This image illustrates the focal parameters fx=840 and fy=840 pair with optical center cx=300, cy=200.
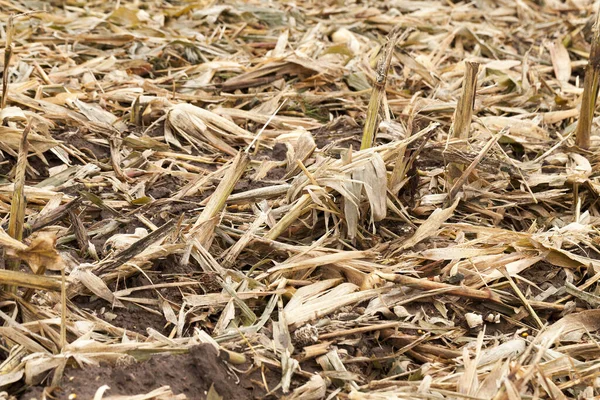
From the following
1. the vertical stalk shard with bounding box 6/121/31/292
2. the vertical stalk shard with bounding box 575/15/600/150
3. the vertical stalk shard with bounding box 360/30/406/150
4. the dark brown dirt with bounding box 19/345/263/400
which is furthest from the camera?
the vertical stalk shard with bounding box 575/15/600/150

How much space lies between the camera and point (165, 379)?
201cm

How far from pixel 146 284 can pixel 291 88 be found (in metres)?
1.63

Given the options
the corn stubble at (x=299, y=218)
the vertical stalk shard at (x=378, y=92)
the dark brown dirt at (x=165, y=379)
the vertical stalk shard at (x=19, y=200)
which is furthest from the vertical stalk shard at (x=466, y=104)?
the vertical stalk shard at (x=19, y=200)

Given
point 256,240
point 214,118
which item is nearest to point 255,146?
point 214,118

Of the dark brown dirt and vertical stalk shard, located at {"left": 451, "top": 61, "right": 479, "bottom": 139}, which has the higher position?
vertical stalk shard, located at {"left": 451, "top": 61, "right": 479, "bottom": 139}

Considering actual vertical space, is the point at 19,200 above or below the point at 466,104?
below

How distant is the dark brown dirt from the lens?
1958 mm

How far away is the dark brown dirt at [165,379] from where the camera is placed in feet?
6.42

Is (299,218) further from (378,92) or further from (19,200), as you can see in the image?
(19,200)

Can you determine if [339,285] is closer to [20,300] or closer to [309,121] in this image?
[20,300]

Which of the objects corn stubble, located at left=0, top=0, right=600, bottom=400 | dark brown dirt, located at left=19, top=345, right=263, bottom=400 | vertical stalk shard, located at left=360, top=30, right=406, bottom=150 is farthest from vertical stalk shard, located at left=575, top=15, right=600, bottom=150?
dark brown dirt, located at left=19, top=345, right=263, bottom=400

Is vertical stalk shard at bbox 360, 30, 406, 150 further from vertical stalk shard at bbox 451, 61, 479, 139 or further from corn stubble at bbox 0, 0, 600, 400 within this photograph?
vertical stalk shard at bbox 451, 61, 479, 139

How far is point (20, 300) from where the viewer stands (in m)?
2.16

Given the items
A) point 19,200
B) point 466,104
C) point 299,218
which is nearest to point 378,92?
point 466,104
